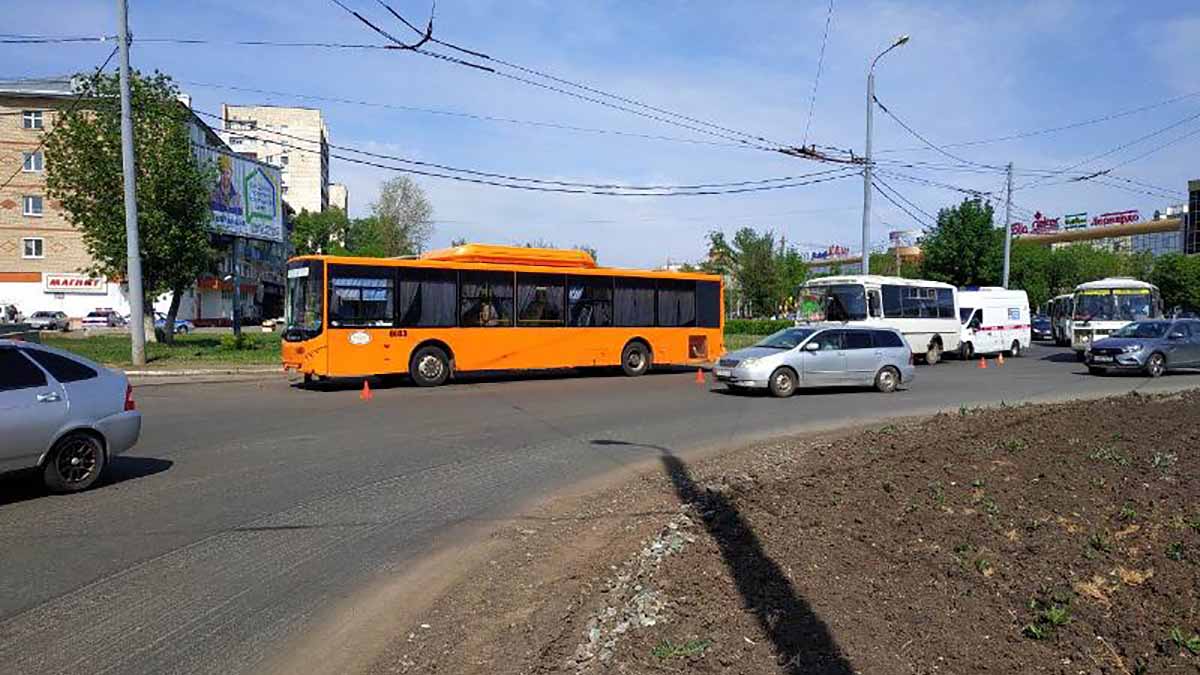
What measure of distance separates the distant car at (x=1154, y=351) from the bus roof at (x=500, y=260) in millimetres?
11873

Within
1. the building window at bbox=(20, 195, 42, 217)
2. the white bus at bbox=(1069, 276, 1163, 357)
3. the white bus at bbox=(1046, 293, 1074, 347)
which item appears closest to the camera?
the white bus at bbox=(1069, 276, 1163, 357)

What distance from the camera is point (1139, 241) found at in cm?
12731

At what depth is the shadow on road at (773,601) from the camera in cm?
405

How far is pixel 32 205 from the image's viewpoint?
58.4m

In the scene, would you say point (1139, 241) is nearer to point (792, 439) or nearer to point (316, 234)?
point (316, 234)

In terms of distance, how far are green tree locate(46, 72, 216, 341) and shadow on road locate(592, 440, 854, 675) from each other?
27.6 m

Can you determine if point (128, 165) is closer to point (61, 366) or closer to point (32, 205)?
point (61, 366)

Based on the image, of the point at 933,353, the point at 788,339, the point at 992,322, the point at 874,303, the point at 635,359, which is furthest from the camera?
the point at 992,322

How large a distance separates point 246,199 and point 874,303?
41110 mm

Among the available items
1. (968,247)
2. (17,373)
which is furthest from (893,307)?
(17,373)

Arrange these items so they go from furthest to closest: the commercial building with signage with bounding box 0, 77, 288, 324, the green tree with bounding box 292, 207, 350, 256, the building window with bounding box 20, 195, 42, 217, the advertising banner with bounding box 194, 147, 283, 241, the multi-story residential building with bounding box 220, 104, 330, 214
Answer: the multi-story residential building with bounding box 220, 104, 330, 214 → the green tree with bounding box 292, 207, 350, 256 → the building window with bounding box 20, 195, 42, 217 → the commercial building with signage with bounding box 0, 77, 288, 324 → the advertising banner with bounding box 194, 147, 283, 241

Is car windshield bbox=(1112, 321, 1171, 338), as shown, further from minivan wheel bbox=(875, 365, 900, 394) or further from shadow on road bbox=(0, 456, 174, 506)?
shadow on road bbox=(0, 456, 174, 506)

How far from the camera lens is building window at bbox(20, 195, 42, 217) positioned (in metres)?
58.0

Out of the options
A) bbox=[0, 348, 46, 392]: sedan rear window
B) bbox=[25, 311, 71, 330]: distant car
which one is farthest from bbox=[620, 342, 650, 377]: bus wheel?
bbox=[25, 311, 71, 330]: distant car
